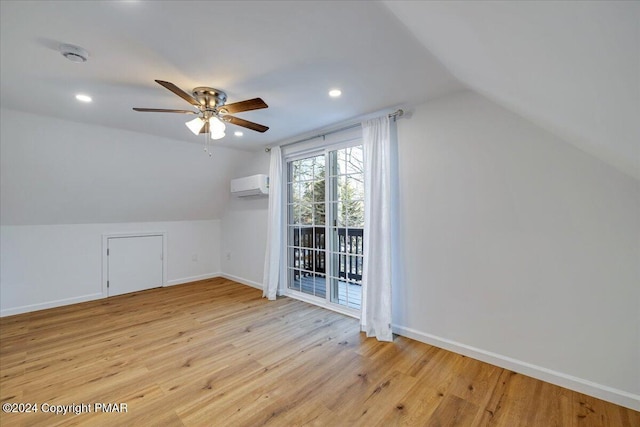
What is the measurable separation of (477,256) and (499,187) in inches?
24.5

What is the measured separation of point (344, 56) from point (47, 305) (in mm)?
4940

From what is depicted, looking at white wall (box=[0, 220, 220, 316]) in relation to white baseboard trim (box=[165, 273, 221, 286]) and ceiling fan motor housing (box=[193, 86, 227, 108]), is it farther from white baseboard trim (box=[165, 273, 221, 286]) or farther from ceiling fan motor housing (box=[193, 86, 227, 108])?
ceiling fan motor housing (box=[193, 86, 227, 108])

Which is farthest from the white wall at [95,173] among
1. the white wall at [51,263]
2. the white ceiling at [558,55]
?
the white ceiling at [558,55]

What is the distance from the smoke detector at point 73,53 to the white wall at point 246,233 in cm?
264

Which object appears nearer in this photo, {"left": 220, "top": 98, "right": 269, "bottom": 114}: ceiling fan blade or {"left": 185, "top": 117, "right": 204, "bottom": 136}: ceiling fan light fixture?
{"left": 220, "top": 98, "right": 269, "bottom": 114}: ceiling fan blade

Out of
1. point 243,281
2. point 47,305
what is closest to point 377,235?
point 243,281

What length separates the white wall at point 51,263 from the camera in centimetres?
341

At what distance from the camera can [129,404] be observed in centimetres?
182

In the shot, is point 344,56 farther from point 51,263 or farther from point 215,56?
point 51,263

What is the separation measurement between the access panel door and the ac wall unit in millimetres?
1633

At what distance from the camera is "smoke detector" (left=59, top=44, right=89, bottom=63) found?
1675 millimetres

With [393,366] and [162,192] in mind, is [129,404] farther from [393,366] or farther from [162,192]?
[162,192]

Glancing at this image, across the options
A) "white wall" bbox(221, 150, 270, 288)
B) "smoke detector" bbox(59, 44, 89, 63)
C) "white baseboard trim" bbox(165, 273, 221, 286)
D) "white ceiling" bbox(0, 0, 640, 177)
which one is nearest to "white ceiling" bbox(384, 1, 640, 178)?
"white ceiling" bbox(0, 0, 640, 177)

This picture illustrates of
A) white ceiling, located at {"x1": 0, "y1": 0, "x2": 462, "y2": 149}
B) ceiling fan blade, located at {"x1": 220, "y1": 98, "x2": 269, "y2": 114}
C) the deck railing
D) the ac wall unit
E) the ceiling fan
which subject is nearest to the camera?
white ceiling, located at {"x1": 0, "y1": 0, "x2": 462, "y2": 149}
